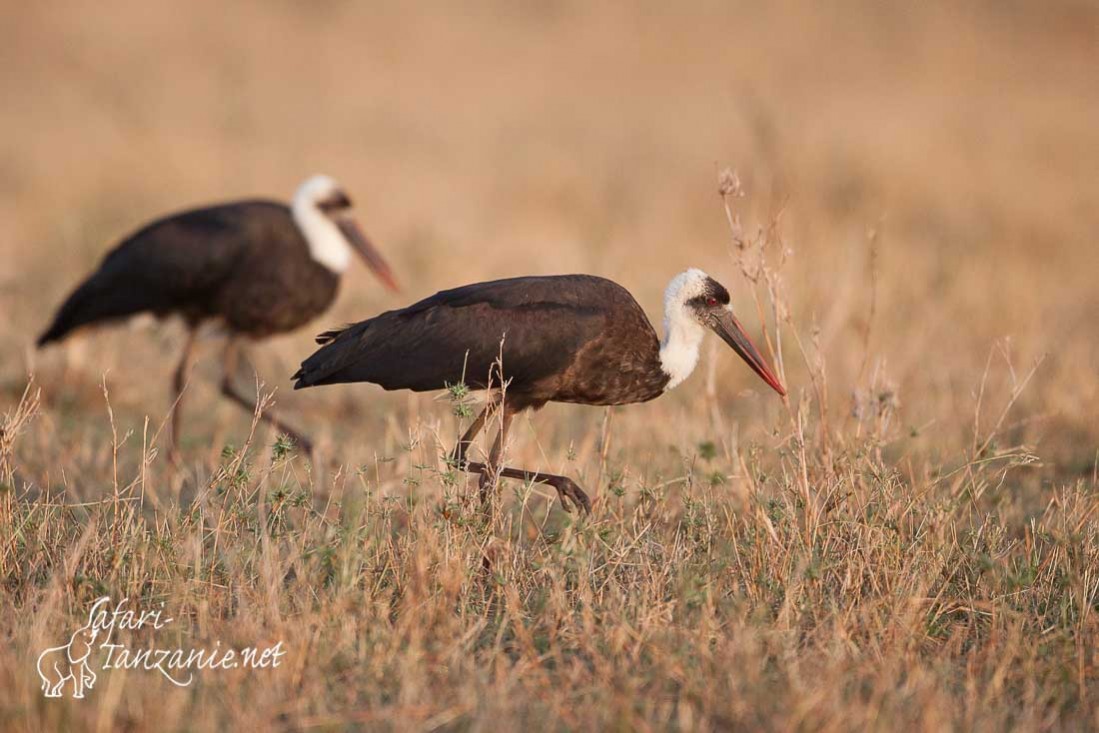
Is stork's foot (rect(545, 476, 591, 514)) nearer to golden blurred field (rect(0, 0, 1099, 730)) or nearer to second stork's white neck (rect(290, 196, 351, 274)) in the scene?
golden blurred field (rect(0, 0, 1099, 730))

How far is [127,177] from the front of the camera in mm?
12344

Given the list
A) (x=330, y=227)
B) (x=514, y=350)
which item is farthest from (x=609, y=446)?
(x=330, y=227)

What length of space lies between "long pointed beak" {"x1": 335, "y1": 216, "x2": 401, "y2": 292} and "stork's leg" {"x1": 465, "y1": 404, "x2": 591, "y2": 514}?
253 cm

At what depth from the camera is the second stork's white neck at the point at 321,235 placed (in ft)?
23.1

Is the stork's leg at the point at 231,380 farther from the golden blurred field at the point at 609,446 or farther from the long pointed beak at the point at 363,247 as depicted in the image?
the long pointed beak at the point at 363,247

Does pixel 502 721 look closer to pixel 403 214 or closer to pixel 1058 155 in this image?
pixel 403 214

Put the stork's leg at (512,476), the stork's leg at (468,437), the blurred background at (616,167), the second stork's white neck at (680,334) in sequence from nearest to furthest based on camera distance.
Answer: the stork's leg at (512,476), the stork's leg at (468,437), the second stork's white neck at (680,334), the blurred background at (616,167)

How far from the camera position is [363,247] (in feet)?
24.2

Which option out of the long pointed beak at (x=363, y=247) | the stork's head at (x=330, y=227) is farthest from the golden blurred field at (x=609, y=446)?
the stork's head at (x=330, y=227)

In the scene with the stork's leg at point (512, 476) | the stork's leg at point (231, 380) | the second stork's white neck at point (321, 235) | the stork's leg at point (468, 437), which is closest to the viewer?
the stork's leg at point (512, 476)

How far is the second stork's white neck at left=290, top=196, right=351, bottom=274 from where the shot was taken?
703 cm

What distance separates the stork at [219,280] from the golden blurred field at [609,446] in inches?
10.6

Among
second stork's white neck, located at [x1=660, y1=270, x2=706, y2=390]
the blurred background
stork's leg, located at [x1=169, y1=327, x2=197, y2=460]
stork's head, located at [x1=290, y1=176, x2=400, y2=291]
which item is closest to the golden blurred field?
the blurred background

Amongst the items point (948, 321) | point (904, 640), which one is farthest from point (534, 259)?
point (904, 640)
